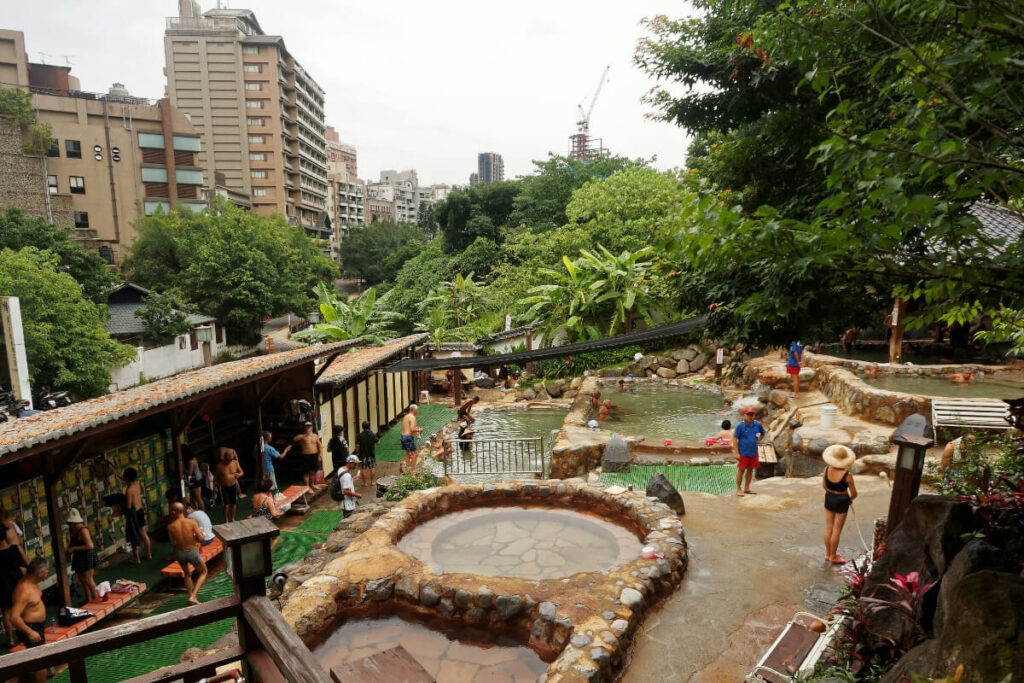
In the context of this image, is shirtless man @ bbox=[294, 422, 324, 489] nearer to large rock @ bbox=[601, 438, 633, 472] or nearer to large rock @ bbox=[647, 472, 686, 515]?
large rock @ bbox=[601, 438, 633, 472]

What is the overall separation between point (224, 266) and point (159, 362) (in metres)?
6.60

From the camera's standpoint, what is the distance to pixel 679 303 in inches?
281

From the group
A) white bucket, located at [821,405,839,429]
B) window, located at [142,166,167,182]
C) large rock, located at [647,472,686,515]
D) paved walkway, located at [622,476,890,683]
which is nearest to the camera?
paved walkway, located at [622,476,890,683]

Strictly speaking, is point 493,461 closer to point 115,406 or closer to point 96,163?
point 115,406

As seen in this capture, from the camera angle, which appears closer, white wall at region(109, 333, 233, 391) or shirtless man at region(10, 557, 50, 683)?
shirtless man at region(10, 557, 50, 683)

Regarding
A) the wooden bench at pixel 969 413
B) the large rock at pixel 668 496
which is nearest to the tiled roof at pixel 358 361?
the large rock at pixel 668 496

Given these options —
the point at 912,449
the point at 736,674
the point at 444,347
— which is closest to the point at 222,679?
the point at 736,674

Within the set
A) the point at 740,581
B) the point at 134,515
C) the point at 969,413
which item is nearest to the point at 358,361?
the point at 134,515

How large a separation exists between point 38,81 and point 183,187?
52.4 feet

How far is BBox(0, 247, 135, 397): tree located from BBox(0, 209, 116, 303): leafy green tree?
470 centimetres

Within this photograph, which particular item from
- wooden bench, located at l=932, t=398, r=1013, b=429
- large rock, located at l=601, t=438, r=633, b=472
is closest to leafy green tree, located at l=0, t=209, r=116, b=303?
large rock, located at l=601, t=438, r=633, b=472

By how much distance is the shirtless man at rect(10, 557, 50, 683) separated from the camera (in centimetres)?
643

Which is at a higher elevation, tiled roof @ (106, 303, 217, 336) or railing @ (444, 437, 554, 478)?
tiled roof @ (106, 303, 217, 336)

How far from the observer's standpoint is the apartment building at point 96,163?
3978cm
